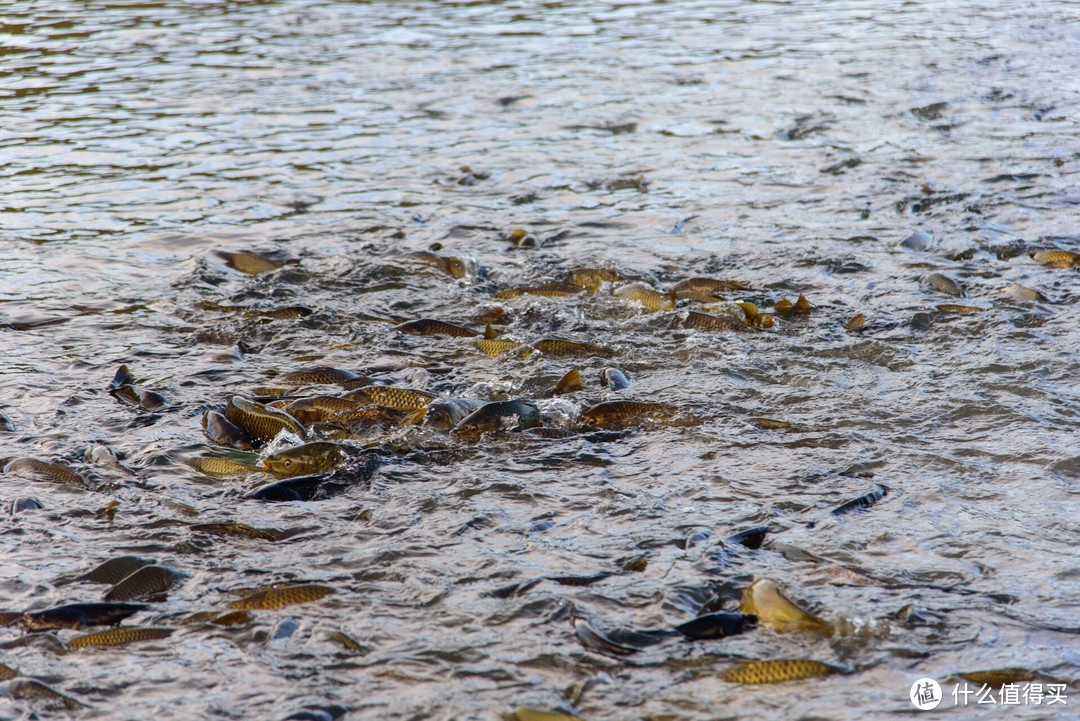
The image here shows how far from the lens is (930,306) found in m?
5.39

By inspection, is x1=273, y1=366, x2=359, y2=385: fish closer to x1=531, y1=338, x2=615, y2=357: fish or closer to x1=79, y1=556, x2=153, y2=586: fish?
x1=531, y1=338, x2=615, y2=357: fish

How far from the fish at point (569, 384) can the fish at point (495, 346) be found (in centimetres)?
63

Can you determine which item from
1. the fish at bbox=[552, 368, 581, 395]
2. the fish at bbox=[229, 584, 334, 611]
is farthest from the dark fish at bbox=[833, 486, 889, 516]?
the fish at bbox=[229, 584, 334, 611]

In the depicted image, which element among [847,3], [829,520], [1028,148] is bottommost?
[829,520]

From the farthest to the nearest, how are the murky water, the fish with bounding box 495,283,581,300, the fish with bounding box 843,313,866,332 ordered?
the fish with bounding box 495,283,581,300, the fish with bounding box 843,313,866,332, the murky water

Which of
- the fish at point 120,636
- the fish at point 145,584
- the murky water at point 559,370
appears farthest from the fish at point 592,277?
the fish at point 120,636

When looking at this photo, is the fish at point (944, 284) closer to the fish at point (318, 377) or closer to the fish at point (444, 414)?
the fish at point (444, 414)

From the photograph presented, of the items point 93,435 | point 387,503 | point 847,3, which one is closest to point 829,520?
point 387,503

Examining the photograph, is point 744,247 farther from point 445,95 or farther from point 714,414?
point 445,95

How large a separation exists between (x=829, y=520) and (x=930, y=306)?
2470mm

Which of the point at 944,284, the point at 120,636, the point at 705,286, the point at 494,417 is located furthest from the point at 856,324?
the point at 120,636

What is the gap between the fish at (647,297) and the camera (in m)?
5.55

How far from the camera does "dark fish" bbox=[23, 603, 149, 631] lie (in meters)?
2.94

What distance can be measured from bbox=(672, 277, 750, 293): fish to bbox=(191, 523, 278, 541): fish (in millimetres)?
3165
